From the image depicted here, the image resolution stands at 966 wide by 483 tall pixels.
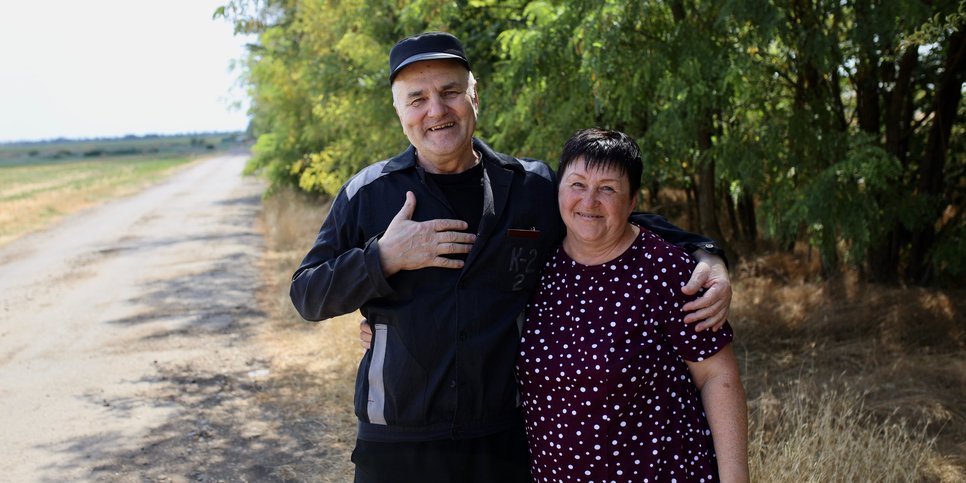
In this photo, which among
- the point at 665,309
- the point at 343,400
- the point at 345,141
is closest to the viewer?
the point at 665,309

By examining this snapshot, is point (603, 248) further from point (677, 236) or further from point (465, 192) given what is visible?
point (465, 192)

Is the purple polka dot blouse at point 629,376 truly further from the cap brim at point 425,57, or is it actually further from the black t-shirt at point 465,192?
the cap brim at point 425,57

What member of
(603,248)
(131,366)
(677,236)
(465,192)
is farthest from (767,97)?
(131,366)

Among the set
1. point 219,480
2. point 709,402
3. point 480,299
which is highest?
point 480,299

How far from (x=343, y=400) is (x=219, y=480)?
1.68m

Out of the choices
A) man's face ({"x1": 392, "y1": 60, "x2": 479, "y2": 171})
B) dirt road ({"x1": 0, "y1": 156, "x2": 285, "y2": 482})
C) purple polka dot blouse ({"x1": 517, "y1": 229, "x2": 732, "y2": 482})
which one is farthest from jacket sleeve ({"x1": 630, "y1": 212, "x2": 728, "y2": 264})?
dirt road ({"x1": 0, "y1": 156, "x2": 285, "y2": 482})

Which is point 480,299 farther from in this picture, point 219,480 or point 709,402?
point 219,480

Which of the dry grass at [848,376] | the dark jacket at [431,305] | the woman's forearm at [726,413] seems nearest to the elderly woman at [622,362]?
the woman's forearm at [726,413]

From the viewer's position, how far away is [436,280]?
2.63 meters

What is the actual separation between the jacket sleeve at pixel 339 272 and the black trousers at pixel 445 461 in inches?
17.2

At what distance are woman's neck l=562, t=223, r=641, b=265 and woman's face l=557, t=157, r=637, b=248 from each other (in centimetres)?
1

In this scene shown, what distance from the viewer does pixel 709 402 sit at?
2.44 m

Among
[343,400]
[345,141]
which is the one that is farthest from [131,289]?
[343,400]

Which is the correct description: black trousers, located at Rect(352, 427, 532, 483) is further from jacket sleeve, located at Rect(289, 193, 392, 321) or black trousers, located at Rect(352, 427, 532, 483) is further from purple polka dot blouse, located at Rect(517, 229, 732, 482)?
jacket sleeve, located at Rect(289, 193, 392, 321)
